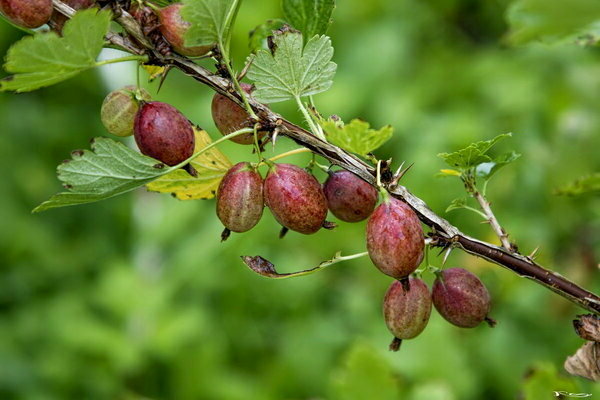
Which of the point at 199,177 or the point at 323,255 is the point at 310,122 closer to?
the point at 199,177

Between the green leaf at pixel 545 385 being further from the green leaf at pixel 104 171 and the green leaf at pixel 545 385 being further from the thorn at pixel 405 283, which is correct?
the green leaf at pixel 104 171

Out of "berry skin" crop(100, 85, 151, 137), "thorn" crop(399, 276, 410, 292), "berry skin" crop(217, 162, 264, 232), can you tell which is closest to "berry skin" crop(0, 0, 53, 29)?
"berry skin" crop(100, 85, 151, 137)

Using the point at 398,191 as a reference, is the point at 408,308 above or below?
below

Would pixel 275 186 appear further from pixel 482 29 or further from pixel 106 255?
pixel 482 29

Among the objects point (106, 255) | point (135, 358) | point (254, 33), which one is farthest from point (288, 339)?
point (254, 33)

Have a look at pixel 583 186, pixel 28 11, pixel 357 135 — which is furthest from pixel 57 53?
pixel 583 186

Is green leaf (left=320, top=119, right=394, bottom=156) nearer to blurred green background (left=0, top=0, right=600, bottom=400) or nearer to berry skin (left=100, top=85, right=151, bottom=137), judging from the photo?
berry skin (left=100, top=85, right=151, bottom=137)
